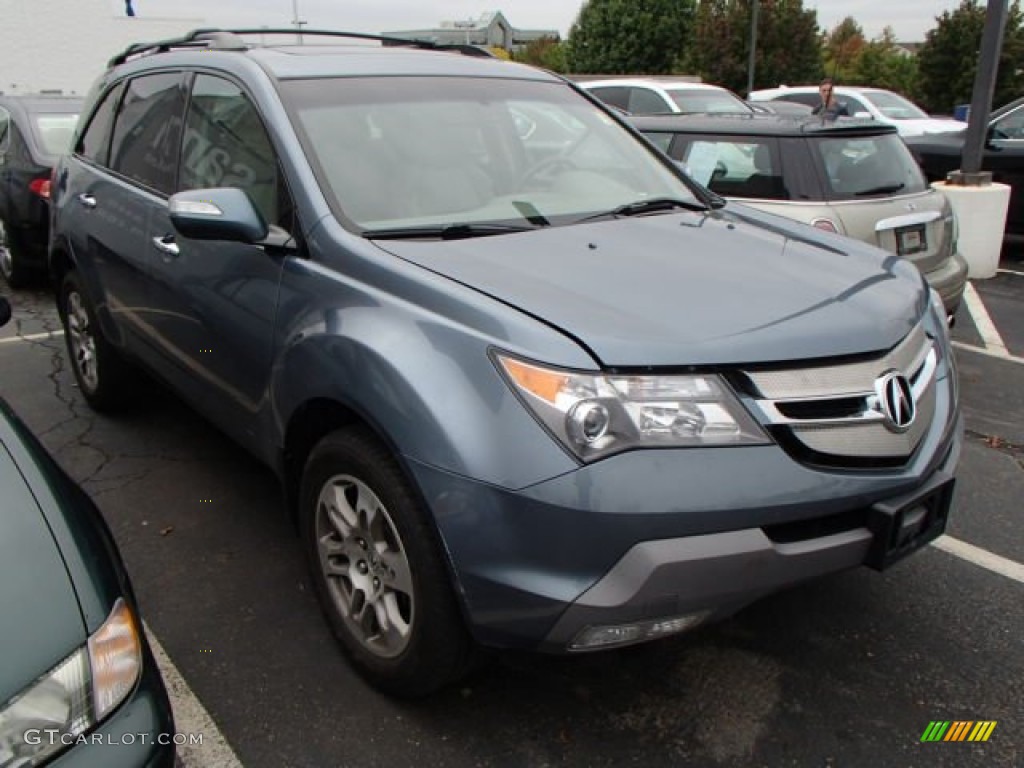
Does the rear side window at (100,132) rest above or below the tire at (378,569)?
above

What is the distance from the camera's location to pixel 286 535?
332 cm

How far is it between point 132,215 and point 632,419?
262cm

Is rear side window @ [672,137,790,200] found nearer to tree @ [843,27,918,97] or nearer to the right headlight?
the right headlight

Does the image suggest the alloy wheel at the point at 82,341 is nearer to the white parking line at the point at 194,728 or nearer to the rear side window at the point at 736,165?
the white parking line at the point at 194,728

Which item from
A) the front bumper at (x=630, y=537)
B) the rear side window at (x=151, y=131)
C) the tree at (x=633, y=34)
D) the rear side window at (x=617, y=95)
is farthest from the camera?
the tree at (x=633, y=34)

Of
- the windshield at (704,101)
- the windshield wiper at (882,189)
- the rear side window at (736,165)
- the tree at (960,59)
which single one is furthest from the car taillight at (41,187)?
the tree at (960,59)

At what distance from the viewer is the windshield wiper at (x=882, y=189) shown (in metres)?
5.14

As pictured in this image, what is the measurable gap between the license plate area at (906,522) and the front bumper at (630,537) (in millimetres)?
129

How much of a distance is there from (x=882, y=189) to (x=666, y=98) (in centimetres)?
634

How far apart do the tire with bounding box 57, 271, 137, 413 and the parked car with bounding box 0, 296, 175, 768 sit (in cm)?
257

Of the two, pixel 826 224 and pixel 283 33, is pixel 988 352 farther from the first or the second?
pixel 283 33

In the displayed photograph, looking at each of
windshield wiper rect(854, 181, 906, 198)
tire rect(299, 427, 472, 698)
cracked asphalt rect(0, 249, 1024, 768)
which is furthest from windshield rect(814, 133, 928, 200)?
tire rect(299, 427, 472, 698)

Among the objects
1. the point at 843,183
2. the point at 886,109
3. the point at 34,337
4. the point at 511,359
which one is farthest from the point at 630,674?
the point at 886,109

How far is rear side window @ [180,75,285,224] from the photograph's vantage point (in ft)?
9.07
